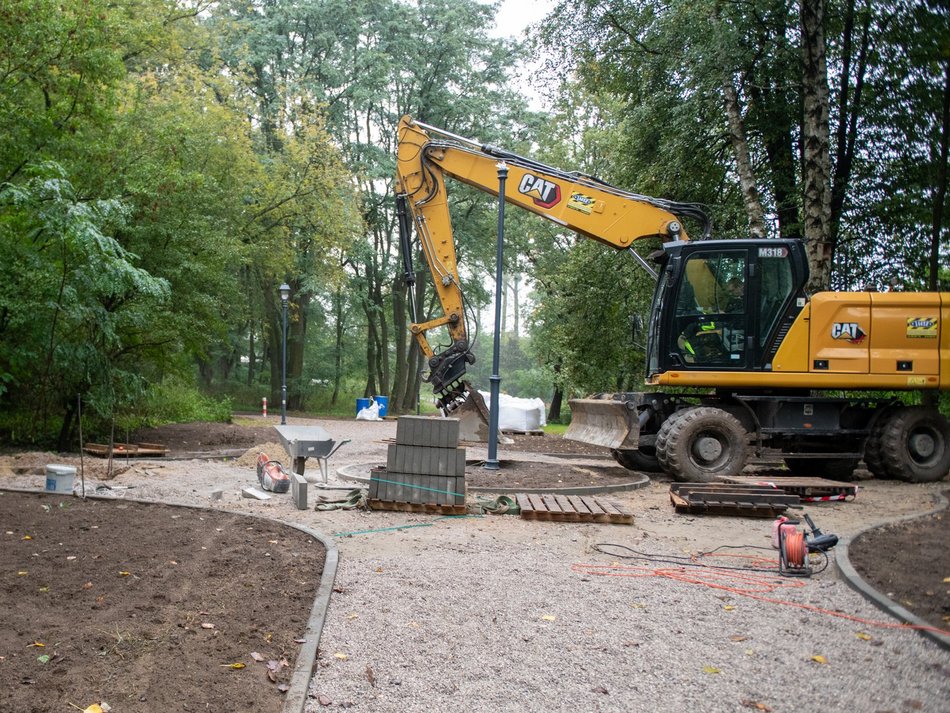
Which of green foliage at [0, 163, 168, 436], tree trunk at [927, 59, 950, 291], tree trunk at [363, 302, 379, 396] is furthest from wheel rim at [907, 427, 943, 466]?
tree trunk at [363, 302, 379, 396]

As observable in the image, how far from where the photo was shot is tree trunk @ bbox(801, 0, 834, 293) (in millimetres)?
14570

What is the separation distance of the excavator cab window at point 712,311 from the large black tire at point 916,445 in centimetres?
268

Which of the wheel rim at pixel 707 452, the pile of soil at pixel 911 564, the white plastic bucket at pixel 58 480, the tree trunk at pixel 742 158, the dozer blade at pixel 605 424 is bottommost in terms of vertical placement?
the pile of soil at pixel 911 564

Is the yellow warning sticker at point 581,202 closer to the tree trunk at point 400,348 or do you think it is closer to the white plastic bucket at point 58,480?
the white plastic bucket at point 58,480

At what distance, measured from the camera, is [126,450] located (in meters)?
12.8

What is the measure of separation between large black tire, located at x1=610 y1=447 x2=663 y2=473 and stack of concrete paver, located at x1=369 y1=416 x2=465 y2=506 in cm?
523

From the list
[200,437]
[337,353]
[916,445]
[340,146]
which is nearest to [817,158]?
[916,445]

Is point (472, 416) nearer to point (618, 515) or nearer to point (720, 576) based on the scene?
point (618, 515)

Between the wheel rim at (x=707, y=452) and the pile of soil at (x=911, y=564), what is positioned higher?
the wheel rim at (x=707, y=452)

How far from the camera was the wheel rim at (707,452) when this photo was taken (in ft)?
38.2

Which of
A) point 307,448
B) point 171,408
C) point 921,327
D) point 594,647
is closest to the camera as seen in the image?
point 594,647

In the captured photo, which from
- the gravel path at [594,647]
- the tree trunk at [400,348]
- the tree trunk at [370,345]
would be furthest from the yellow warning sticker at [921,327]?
the tree trunk at [370,345]

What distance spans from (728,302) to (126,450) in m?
9.47

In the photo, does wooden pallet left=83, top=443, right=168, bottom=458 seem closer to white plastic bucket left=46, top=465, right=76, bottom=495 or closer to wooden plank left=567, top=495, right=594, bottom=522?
white plastic bucket left=46, top=465, right=76, bottom=495
